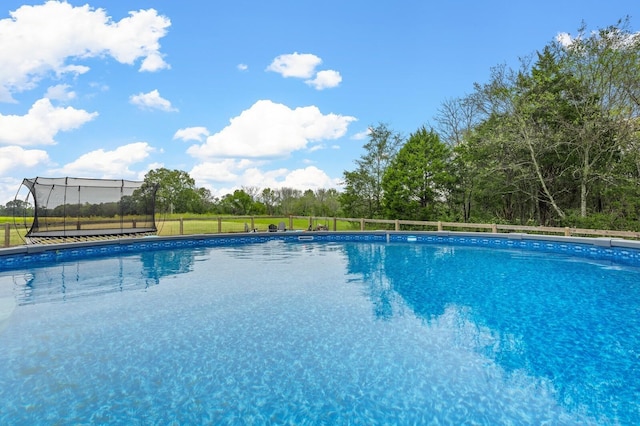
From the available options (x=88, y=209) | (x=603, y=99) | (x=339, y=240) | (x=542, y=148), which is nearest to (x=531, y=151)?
(x=542, y=148)

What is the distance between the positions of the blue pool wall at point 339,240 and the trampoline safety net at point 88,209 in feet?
2.25

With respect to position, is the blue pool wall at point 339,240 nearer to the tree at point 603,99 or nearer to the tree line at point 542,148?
the tree line at point 542,148

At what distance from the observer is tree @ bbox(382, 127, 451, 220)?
18328 millimetres

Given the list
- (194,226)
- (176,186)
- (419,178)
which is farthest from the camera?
(176,186)

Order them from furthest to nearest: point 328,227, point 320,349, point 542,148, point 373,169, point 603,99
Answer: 1. point 373,169
2. point 328,227
3. point 542,148
4. point 603,99
5. point 320,349

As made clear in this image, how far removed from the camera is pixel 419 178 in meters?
18.4

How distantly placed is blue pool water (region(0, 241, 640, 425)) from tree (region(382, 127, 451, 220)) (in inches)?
436

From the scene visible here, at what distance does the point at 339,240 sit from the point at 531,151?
8.33m

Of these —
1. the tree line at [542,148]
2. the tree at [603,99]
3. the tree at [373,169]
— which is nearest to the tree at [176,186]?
the tree at [373,169]

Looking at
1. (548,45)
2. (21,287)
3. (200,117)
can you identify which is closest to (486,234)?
(548,45)

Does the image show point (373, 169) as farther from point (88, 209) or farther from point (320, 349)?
point (320, 349)

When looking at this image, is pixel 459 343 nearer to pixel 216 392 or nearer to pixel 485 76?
pixel 216 392

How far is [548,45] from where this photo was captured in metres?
14.6

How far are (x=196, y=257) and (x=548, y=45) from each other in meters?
16.1
